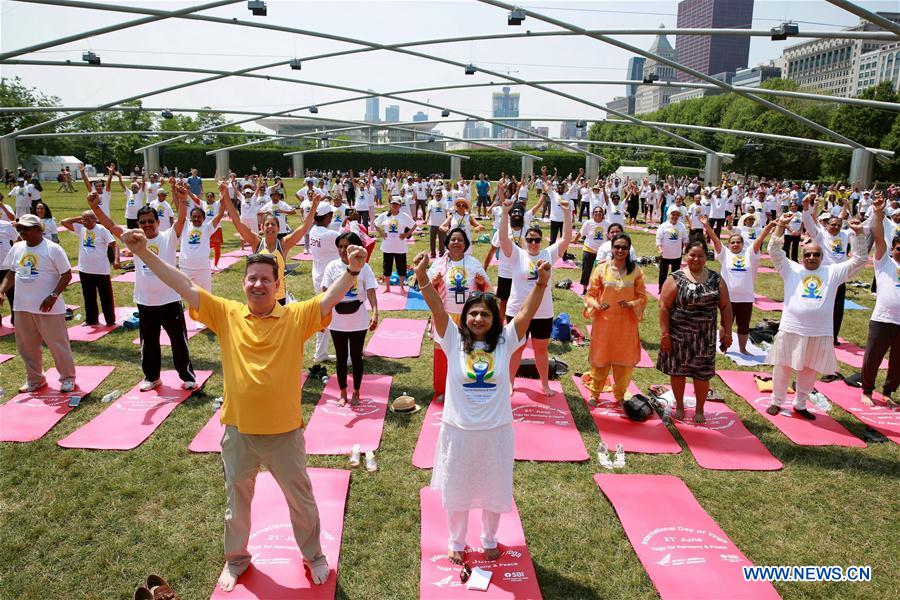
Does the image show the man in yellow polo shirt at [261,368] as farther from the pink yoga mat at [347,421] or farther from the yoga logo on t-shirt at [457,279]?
the yoga logo on t-shirt at [457,279]

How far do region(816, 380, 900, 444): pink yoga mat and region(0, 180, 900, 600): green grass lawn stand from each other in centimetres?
25

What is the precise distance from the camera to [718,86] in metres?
13.1

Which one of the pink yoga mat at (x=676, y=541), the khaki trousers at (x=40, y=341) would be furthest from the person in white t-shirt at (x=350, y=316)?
the khaki trousers at (x=40, y=341)

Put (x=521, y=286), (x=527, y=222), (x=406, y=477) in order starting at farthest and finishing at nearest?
(x=527, y=222) < (x=521, y=286) < (x=406, y=477)

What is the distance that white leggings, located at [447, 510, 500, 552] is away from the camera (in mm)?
4207

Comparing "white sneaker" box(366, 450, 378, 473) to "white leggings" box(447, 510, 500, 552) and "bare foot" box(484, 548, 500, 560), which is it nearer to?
"white leggings" box(447, 510, 500, 552)

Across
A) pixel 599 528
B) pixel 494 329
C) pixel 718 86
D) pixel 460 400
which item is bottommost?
pixel 599 528

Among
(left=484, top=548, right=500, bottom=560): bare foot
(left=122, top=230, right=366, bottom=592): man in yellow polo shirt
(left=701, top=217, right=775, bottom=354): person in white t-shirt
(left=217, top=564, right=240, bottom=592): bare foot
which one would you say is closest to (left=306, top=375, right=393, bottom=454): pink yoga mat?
(left=217, top=564, right=240, bottom=592): bare foot

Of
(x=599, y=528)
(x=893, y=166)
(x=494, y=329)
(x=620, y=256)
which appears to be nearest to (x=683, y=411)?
(x=620, y=256)

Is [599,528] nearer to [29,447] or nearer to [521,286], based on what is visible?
[521,286]

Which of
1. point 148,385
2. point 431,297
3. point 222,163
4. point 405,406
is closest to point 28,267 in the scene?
point 148,385

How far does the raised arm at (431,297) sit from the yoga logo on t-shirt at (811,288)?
15.7 feet

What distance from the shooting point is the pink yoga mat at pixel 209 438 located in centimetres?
594

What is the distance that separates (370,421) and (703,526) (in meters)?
3.58
